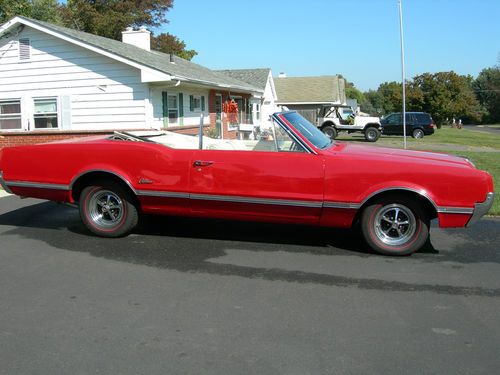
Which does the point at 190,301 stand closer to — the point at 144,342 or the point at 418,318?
the point at 144,342

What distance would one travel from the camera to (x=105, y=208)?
625 centimetres

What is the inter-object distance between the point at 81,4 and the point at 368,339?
4158 centimetres

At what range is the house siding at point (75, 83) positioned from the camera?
1556cm

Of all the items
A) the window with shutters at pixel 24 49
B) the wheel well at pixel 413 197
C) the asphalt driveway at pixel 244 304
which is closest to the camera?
the asphalt driveway at pixel 244 304

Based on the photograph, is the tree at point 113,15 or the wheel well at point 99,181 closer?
the wheel well at point 99,181

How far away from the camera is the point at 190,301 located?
4281mm

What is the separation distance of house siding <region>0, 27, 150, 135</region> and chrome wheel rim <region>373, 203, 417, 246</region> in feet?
36.1

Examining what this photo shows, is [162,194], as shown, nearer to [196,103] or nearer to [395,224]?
[395,224]

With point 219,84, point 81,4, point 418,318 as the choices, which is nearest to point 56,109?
point 219,84

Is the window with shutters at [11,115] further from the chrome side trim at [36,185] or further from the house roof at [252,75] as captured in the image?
the house roof at [252,75]

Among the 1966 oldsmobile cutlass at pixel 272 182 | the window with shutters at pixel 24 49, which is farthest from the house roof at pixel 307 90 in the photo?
the 1966 oldsmobile cutlass at pixel 272 182

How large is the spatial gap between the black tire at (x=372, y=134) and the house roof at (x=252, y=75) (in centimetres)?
639

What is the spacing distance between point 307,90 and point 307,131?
1664 inches

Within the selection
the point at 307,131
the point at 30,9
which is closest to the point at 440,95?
the point at 30,9
